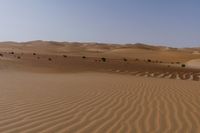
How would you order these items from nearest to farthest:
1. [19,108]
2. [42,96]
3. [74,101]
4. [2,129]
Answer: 1. [2,129]
2. [19,108]
3. [74,101]
4. [42,96]

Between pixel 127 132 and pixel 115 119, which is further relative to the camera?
pixel 115 119

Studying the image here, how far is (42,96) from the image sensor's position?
27.2 ft

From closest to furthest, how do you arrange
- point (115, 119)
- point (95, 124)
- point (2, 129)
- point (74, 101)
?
1. point (2, 129)
2. point (95, 124)
3. point (115, 119)
4. point (74, 101)

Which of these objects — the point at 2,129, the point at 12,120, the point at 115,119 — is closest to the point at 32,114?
the point at 12,120

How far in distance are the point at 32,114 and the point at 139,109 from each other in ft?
7.51

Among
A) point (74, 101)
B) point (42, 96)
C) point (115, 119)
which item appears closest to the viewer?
point (115, 119)

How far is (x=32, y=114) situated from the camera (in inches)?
237

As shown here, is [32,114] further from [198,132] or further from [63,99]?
[198,132]

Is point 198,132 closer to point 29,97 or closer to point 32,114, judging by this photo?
point 32,114

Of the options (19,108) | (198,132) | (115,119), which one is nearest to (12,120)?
(19,108)

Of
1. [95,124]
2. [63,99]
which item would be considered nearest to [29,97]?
[63,99]

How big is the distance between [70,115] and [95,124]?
2.52ft

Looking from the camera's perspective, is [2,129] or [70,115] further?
[70,115]

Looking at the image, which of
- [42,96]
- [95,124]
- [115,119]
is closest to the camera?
[95,124]
